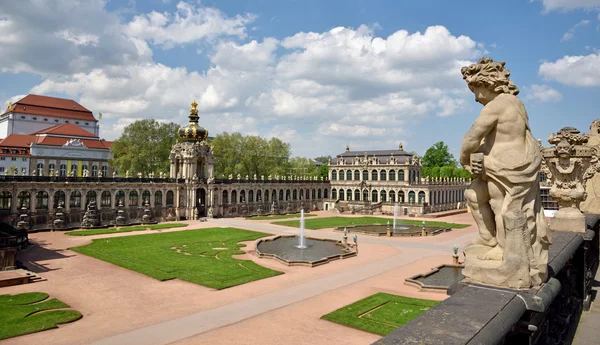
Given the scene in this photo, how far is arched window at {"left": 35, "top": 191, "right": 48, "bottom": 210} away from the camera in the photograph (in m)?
47.5

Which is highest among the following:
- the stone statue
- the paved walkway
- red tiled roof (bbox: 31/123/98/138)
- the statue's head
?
red tiled roof (bbox: 31/123/98/138)

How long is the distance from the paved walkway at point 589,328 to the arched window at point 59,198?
5317 cm

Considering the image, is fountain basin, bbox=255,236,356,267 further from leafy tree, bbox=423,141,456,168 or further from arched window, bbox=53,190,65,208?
leafy tree, bbox=423,141,456,168

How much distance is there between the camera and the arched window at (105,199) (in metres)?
53.2

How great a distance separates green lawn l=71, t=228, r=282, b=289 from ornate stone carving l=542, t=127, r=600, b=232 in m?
17.7

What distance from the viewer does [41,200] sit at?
47938 mm

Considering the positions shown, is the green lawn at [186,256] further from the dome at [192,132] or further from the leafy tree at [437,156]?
the leafy tree at [437,156]

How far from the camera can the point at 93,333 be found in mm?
16609

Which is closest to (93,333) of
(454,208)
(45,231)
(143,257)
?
(143,257)

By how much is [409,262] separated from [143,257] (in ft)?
68.9

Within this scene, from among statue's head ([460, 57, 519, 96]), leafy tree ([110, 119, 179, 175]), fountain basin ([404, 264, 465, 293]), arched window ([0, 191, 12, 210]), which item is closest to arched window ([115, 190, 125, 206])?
arched window ([0, 191, 12, 210])

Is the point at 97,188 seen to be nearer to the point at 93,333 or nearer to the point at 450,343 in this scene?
the point at 93,333

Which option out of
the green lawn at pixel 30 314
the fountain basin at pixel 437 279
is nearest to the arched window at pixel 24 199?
the green lawn at pixel 30 314

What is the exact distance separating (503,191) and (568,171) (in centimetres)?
737
